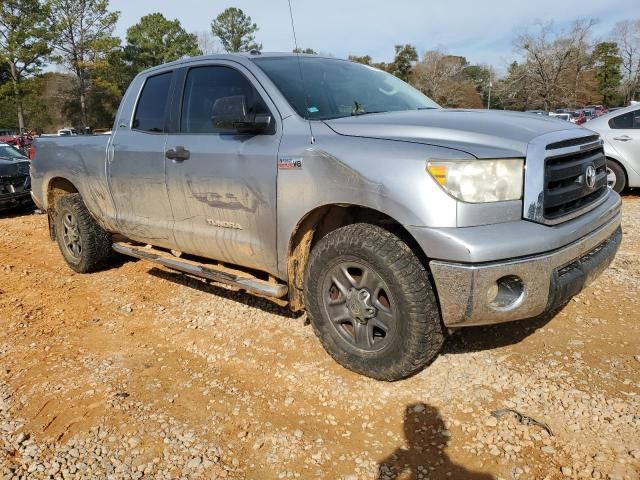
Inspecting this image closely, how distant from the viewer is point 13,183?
977 centimetres

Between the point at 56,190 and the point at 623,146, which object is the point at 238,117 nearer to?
the point at 56,190

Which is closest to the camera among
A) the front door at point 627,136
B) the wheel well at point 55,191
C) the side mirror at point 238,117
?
the side mirror at point 238,117

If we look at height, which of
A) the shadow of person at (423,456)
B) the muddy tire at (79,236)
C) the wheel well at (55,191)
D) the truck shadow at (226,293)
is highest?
the wheel well at (55,191)

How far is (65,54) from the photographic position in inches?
1459

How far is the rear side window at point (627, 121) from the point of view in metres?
8.16

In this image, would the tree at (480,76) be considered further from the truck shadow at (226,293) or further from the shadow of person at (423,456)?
the shadow of person at (423,456)

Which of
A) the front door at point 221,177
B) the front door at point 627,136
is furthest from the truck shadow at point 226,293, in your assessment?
the front door at point 627,136

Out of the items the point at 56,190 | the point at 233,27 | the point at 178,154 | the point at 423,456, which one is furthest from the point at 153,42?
the point at 423,456

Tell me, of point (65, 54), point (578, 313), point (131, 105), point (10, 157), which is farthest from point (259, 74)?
point (65, 54)

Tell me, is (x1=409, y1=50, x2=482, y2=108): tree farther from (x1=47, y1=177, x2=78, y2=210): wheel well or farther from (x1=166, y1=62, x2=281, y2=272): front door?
(x1=166, y1=62, x2=281, y2=272): front door

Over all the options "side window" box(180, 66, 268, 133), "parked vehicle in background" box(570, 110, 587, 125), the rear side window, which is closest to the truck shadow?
"side window" box(180, 66, 268, 133)

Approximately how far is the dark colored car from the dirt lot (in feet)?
20.8

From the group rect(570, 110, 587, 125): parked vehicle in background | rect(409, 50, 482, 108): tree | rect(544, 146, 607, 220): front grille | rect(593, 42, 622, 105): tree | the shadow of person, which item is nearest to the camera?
the shadow of person

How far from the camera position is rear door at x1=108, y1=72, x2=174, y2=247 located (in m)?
4.08
